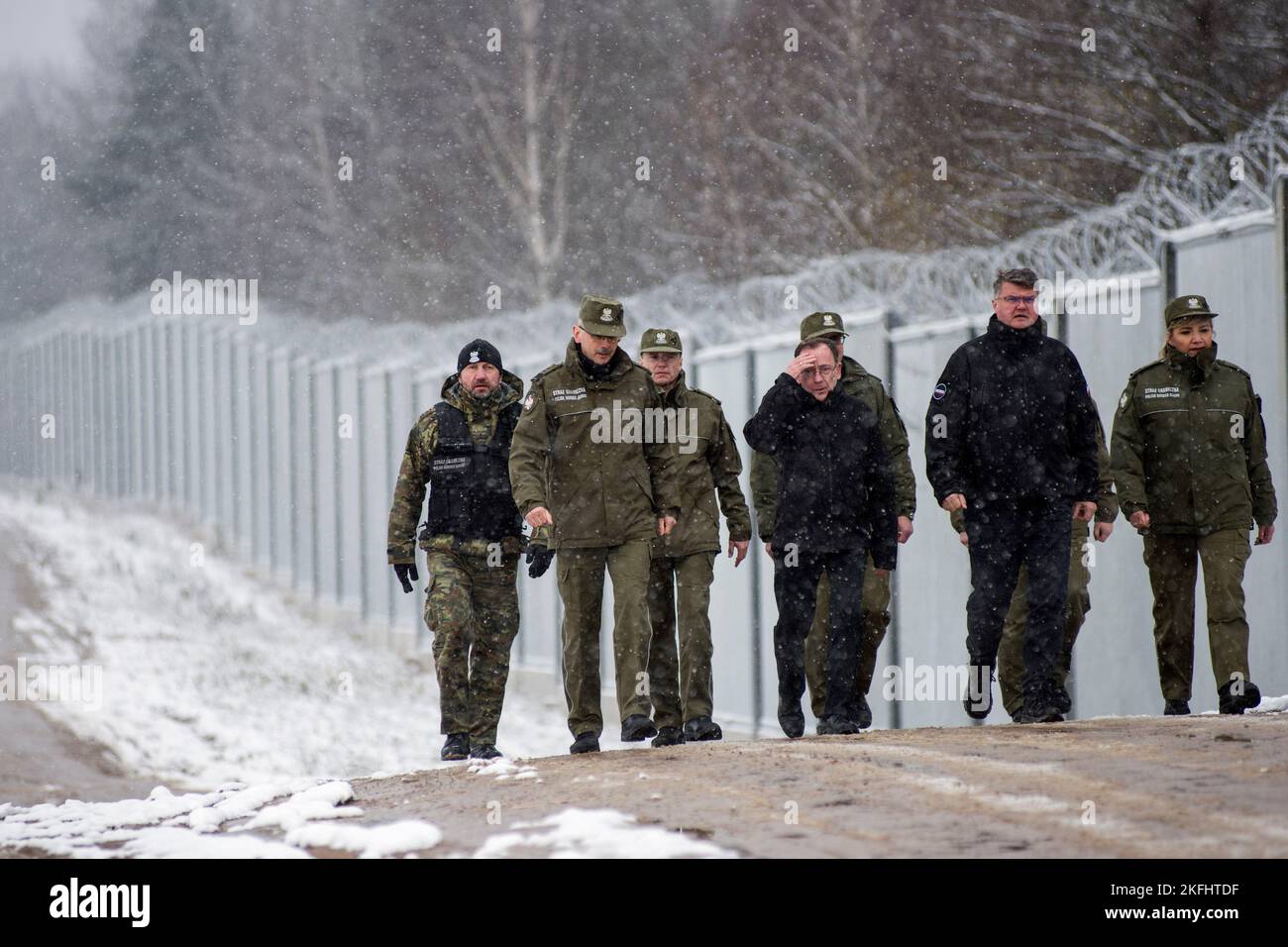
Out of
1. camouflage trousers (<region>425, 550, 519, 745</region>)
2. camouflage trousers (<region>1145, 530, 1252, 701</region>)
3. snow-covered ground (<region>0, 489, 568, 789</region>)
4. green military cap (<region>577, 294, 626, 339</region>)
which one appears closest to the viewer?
green military cap (<region>577, 294, 626, 339</region>)

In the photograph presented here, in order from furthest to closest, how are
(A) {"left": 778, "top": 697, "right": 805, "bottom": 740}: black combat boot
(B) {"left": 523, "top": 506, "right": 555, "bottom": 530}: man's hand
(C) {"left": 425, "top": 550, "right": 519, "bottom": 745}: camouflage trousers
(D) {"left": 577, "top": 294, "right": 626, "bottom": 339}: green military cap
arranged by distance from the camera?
(C) {"left": 425, "top": 550, "right": 519, "bottom": 745}: camouflage trousers
(A) {"left": 778, "top": 697, "right": 805, "bottom": 740}: black combat boot
(D) {"left": 577, "top": 294, "right": 626, "bottom": 339}: green military cap
(B) {"left": 523, "top": 506, "right": 555, "bottom": 530}: man's hand

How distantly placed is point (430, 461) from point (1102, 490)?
297 centimetres

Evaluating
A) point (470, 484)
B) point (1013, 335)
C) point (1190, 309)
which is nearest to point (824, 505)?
point (1013, 335)

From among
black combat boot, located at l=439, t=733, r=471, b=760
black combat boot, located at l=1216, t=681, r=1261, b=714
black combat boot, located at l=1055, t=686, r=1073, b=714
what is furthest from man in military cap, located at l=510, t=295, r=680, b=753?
black combat boot, located at l=1216, t=681, r=1261, b=714

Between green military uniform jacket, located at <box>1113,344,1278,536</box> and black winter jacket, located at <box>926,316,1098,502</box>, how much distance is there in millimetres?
575

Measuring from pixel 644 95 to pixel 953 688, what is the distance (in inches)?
1008

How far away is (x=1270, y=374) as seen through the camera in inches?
346

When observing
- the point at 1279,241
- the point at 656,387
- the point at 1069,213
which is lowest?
the point at 656,387

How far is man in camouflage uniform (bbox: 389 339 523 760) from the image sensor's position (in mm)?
8039

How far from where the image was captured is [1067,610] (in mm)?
8211

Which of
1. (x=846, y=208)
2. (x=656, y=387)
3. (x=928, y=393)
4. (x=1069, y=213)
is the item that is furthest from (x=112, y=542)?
(x=656, y=387)

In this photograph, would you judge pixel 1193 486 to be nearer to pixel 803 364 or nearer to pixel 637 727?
pixel 803 364

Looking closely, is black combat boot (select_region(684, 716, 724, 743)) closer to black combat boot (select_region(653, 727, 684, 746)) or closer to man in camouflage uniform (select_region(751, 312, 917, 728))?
black combat boot (select_region(653, 727, 684, 746))
